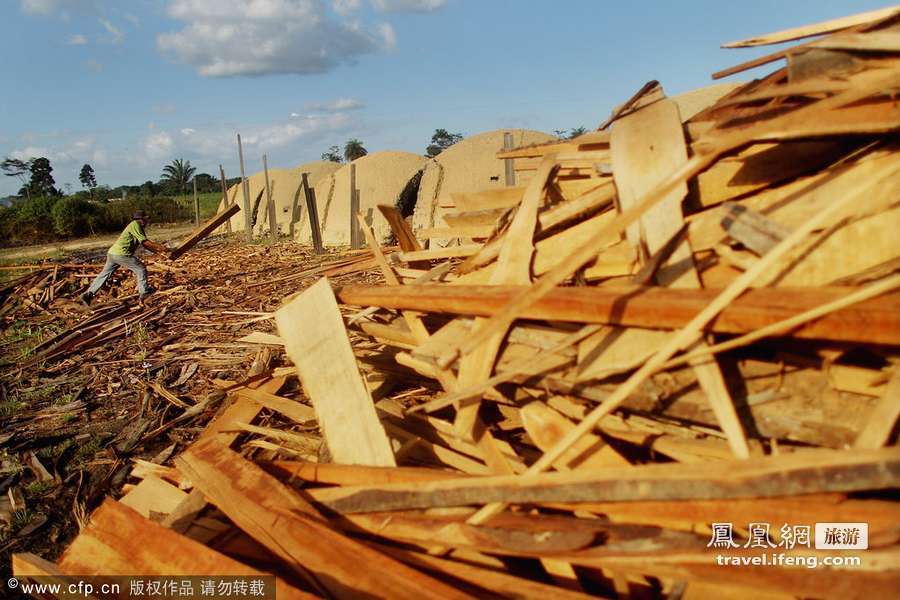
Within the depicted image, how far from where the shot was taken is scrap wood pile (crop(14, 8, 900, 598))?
1.58 metres

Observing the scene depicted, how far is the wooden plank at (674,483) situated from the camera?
1454 mm

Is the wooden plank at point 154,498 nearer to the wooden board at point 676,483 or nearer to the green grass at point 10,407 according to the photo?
the wooden board at point 676,483

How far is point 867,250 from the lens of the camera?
5.84 feet

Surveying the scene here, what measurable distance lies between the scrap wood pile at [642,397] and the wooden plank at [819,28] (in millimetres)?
13

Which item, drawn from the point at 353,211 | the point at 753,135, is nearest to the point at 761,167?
the point at 753,135

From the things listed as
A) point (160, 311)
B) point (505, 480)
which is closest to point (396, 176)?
point (160, 311)

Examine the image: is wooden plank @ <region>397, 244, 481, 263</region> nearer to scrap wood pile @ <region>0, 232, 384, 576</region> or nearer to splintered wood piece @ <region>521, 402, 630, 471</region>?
splintered wood piece @ <region>521, 402, 630, 471</region>

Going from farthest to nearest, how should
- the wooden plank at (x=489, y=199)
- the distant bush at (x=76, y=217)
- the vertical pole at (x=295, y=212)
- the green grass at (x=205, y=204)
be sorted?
the green grass at (x=205, y=204), the distant bush at (x=76, y=217), the vertical pole at (x=295, y=212), the wooden plank at (x=489, y=199)

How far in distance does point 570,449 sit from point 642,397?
0.33 meters

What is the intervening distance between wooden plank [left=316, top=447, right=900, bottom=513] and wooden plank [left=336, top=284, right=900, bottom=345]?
329 millimetres

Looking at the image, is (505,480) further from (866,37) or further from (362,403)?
(866,37)

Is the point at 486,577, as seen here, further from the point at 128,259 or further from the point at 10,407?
the point at 128,259

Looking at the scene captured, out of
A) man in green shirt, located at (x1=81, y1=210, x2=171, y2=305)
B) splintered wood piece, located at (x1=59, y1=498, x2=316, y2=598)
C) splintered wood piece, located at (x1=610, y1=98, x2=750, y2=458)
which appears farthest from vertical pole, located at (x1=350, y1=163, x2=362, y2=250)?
splintered wood piece, located at (x1=610, y1=98, x2=750, y2=458)

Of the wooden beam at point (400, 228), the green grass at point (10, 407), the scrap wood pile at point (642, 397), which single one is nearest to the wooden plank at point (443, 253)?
the wooden beam at point (400, 228)
